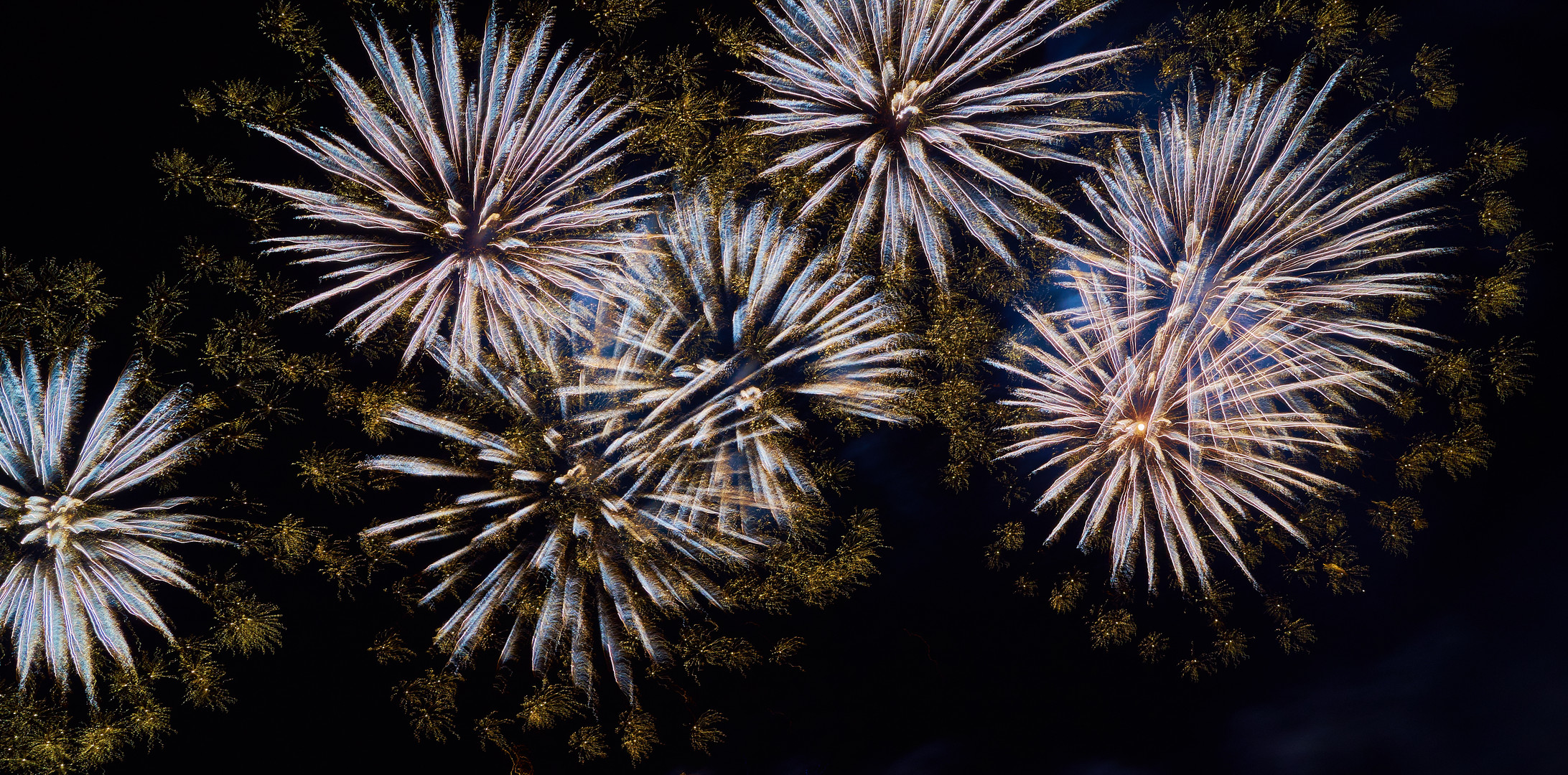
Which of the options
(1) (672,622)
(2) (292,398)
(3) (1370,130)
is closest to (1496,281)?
(3) (1370,130)

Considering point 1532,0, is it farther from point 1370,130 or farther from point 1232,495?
point 1232,495

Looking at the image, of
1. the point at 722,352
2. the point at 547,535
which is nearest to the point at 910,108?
the point at 722,352

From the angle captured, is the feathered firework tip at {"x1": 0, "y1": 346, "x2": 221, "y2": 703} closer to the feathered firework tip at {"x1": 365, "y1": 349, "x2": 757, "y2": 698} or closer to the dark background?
the dark background

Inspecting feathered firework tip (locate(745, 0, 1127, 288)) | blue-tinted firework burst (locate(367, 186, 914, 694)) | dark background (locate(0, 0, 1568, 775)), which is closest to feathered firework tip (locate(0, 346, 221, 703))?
dark background (locate(0, 0, 1568, 775))

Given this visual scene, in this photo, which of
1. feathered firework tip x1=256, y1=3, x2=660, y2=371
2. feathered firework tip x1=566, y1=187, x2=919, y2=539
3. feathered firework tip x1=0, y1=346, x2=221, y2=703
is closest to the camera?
feathered firework tip x1=256, y1=3, x2=660, y2=371

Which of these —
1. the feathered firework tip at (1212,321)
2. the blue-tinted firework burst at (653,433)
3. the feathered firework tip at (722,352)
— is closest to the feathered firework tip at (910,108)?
the feathered firework tip at (722,352)

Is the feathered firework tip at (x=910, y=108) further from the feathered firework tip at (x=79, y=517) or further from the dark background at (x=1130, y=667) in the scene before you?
the feathered firework tip at (x=79, y=517)

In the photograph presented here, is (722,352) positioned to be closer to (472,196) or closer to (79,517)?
(472,196)
